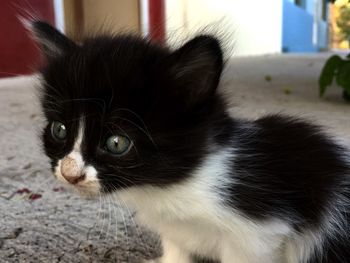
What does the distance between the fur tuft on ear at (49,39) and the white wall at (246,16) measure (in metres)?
3.46

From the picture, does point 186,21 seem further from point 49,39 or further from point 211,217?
point 211,217

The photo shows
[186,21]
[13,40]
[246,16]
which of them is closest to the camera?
[186,21]

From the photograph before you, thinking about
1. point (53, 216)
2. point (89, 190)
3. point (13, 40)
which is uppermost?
point (13, 40)

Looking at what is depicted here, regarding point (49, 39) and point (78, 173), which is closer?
point (78, 173)

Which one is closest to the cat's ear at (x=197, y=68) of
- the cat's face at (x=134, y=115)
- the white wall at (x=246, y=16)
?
the cat's face at (x=134, y=115)

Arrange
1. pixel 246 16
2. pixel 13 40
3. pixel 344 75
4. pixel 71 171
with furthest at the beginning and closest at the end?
pixel 246 16
pixel 13 40
pixel 344 75
pixel 71 171

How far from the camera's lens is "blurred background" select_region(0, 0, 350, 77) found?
40.9 inches

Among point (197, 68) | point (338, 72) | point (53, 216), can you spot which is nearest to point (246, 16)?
point (338, 72)

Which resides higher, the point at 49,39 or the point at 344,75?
the point at 49,39

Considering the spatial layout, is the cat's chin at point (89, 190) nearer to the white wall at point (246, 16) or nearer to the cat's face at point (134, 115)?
the cat's face at point (134, 115)

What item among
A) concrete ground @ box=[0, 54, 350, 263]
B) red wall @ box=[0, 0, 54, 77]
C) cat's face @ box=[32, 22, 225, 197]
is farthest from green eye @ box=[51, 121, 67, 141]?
red wall @ box=[0, 0, 54, 77]

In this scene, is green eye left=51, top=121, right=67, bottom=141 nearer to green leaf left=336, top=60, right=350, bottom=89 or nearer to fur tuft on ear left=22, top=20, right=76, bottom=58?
fur tuft on ear left=22, top=20, right=76, bottom=58

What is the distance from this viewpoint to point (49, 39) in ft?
2.74

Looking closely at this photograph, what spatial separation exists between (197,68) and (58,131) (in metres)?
0.21
